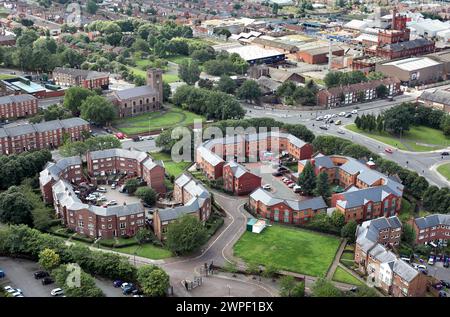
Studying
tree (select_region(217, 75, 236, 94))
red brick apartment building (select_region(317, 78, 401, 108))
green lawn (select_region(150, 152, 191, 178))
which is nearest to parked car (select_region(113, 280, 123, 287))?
green lawn (select_region(150, 152, 191, 178))

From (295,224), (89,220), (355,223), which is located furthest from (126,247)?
(355,223)

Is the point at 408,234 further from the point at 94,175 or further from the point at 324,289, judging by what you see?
the point at 94,175

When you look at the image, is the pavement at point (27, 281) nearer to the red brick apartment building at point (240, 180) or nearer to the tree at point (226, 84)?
the red brick apartment building at point (240, 180)

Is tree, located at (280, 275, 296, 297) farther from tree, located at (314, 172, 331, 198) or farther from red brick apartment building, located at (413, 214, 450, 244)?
tree, located at (314, 172, 331, 198)

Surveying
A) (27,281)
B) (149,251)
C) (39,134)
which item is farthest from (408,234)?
(39,134)

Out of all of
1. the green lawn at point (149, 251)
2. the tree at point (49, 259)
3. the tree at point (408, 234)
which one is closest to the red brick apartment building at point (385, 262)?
the tree at point (408, 234)
